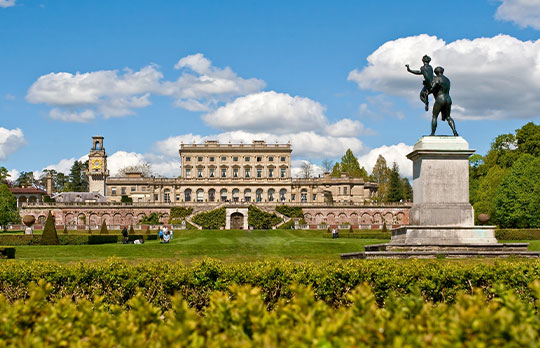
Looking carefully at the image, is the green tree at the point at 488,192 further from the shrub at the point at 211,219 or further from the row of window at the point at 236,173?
the row of window at the point at 236,173

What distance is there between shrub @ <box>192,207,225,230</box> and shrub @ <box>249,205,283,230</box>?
3814 mm

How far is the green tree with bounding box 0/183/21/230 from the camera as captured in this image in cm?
7193

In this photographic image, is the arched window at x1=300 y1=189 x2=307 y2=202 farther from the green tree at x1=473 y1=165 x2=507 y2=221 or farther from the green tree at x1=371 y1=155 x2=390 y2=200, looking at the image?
the green tree at x1=473 y1=165 x2=507 y2=221

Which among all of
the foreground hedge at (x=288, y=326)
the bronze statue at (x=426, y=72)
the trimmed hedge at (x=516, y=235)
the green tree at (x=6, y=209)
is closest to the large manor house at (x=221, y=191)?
the green tree at (x=6, y=209)

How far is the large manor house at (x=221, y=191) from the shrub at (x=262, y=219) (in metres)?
13.4

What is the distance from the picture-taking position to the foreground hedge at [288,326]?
477cm

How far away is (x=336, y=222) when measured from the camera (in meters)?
95.2

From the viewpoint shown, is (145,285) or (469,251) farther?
(469,251)

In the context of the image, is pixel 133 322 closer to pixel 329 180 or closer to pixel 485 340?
pixel 485 340

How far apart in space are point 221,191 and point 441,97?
89.8 meters

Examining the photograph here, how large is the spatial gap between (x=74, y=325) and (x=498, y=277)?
8.35m

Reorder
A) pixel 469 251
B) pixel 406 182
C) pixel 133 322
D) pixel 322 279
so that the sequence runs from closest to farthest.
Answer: pixel 133 322 < pixel 322 279 < pixel 469 251 < pixel 406 182

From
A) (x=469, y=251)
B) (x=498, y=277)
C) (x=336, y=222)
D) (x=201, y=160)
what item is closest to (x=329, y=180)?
(x=336, y=222)

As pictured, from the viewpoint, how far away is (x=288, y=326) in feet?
17.9
